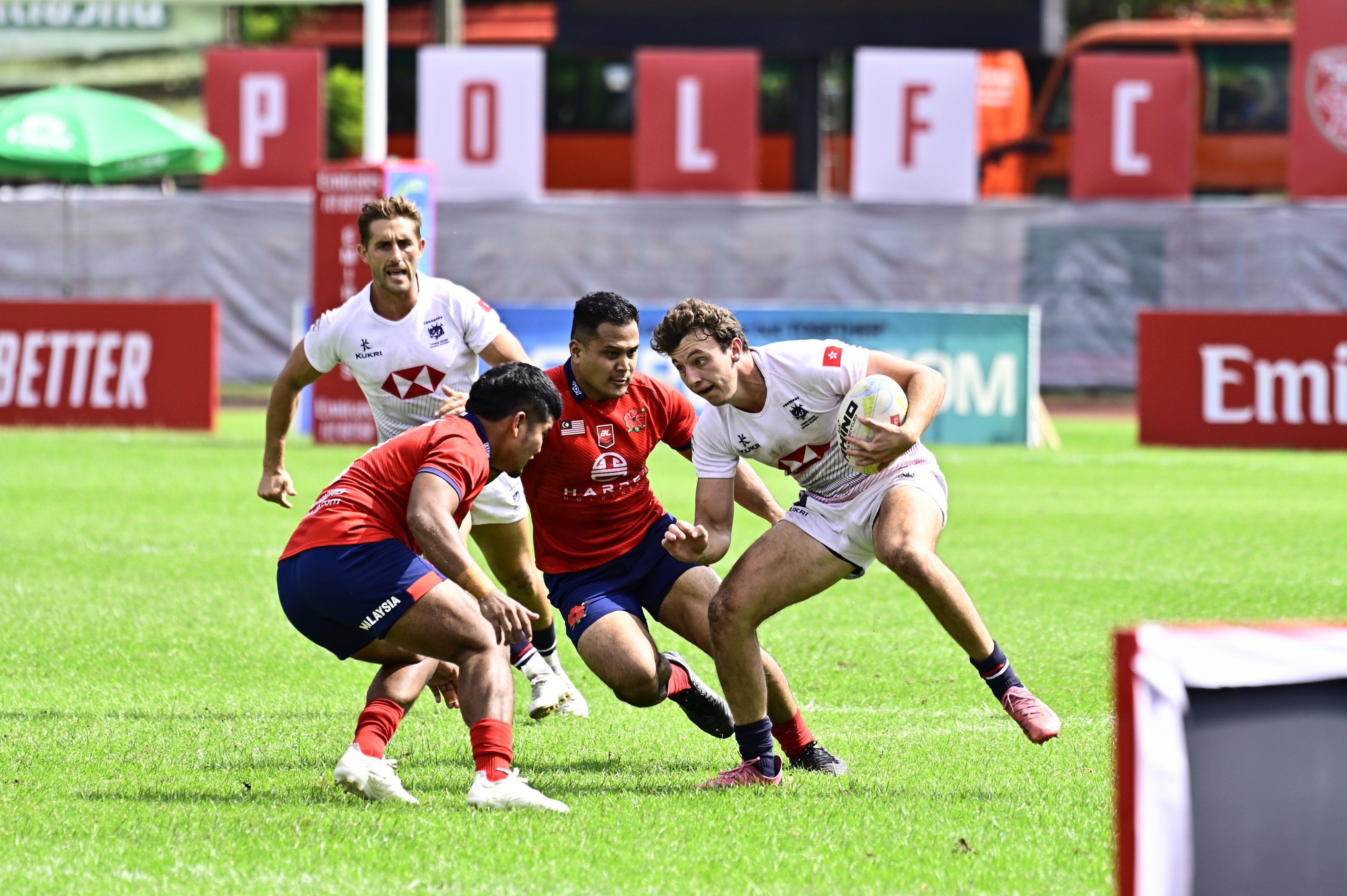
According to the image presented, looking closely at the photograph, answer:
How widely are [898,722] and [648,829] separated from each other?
203 cm

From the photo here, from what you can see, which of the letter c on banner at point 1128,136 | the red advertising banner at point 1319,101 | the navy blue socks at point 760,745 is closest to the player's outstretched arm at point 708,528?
the navy blue socks at point 760,745

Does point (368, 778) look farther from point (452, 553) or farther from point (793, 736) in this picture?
point (793, 736)

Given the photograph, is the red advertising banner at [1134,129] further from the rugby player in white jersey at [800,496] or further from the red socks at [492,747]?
the red socks at [492,747]

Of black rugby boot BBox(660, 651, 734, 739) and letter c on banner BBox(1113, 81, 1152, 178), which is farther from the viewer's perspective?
letter c on banner BBox(1113, 81, 1152, 178)

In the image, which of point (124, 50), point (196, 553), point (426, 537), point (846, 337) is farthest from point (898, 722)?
point (124, 50)

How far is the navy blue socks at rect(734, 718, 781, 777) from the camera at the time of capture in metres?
6.14

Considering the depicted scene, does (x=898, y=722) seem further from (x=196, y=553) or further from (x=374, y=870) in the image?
(x=196, y=553)

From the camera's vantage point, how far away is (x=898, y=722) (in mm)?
7234

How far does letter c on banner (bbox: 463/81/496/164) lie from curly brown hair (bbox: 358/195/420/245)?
60.6ft

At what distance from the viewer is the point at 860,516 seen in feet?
20.6

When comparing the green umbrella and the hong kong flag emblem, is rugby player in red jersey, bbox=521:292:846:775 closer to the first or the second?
the hong kong flag emblem

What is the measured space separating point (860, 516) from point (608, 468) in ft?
3.29

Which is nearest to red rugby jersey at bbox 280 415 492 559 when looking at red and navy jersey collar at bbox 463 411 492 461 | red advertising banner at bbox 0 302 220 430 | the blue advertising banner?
red and navy jersey collar at bbox 463 411 492 461

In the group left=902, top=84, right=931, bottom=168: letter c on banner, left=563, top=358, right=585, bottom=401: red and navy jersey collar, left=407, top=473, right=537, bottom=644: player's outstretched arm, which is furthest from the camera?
left=902, top=84, right=931, bottom=168: letter c on banner
